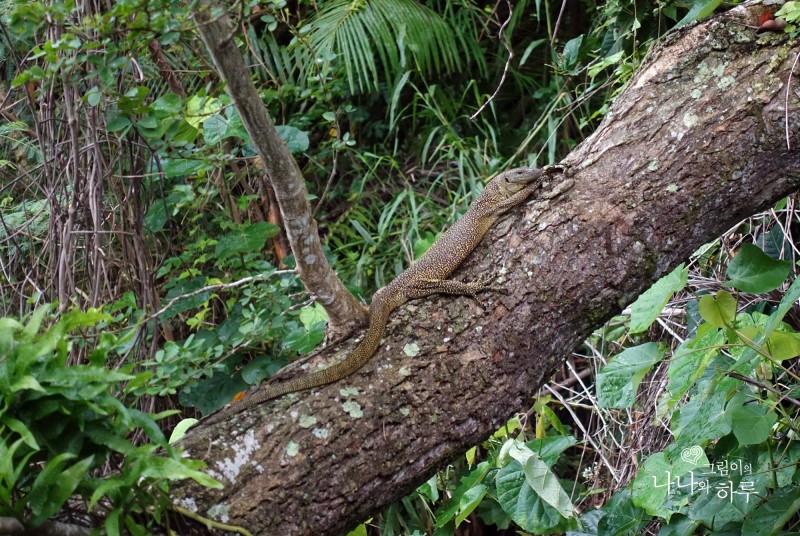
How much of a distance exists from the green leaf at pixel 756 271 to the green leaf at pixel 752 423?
49cm

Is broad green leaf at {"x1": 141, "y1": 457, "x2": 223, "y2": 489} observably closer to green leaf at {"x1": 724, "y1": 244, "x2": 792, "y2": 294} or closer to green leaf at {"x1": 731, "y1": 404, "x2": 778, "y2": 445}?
green leaf at {"x1": 731, "y1": 404, "x2": 778, "y2": 445}

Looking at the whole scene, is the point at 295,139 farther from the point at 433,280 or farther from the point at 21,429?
the point at 21,429

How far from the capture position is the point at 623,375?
319cm

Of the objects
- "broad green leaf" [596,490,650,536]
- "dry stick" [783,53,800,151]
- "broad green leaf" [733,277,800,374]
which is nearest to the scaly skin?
"dry stick" [783,53,800,151]

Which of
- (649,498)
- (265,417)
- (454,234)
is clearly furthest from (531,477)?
(265,417)

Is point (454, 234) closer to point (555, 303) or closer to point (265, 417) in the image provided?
point (555, 303)

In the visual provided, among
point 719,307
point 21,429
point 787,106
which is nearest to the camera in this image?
point 21,429

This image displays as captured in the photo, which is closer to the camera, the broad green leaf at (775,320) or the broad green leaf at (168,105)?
the broad green leaf at (775,320)

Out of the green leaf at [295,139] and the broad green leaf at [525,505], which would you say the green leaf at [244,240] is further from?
the broad green leaf at [525,505]

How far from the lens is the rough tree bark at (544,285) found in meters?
2.46

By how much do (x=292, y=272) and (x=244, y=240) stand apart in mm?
1357

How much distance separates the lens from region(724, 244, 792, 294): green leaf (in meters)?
2.96

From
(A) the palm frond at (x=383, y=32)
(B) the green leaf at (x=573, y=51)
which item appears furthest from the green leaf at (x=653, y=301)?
(A) the palm frond at (x=383, y=32)

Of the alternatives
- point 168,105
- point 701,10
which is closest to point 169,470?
point 168,105
